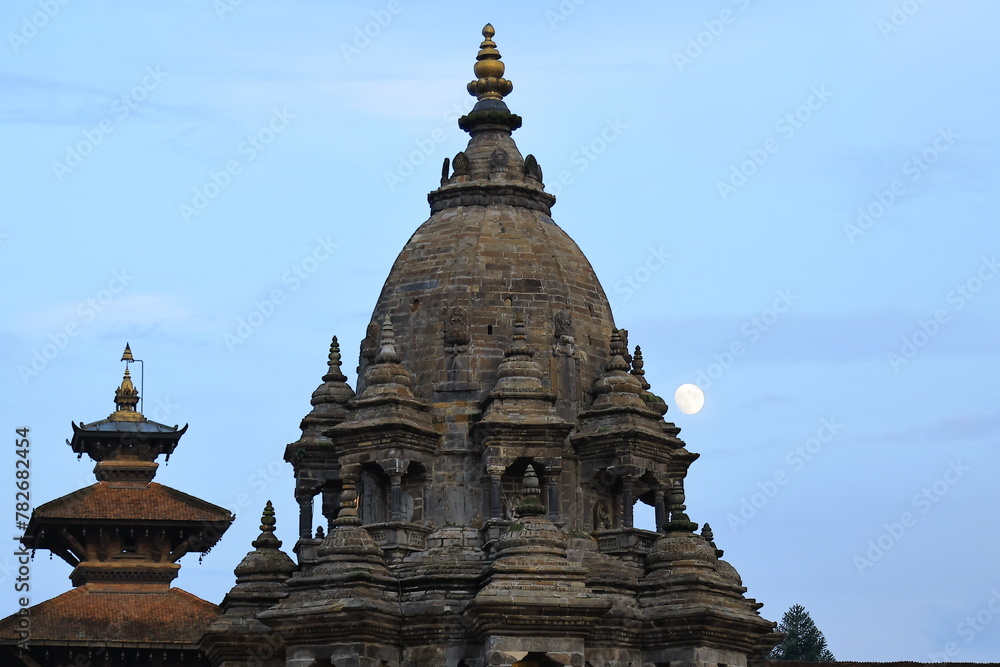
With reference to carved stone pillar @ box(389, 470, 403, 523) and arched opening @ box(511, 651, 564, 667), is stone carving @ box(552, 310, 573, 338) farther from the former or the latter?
arched opening @ box(511, 651, 564, 667)

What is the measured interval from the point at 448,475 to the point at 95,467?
2153 centimetres

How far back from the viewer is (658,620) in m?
53.3

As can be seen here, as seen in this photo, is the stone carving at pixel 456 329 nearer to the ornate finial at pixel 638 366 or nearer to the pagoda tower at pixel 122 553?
the ornate finial at pixel 638 366

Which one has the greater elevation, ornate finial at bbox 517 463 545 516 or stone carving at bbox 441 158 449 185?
stone carving at bbox 441 158 449 185

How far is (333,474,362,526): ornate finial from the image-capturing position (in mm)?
52844

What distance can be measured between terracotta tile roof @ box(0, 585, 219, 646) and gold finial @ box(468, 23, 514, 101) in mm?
17076

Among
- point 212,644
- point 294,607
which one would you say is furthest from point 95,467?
point 294,607

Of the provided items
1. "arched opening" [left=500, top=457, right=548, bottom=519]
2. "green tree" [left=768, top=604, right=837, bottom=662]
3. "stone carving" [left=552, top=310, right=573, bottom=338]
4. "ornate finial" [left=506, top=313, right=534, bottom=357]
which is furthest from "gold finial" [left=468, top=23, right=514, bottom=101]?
"green tree" [left=768, top=604, right=837, bottom=662]

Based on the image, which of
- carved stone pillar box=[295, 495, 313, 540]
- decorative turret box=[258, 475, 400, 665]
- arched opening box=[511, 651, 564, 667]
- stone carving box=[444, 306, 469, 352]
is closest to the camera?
arched opening box=[511, 651, 564, 667]

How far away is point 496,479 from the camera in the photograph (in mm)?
53406

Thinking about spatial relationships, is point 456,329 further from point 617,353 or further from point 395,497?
point 395,497

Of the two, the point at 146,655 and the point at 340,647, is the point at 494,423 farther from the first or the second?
the point at 146,655

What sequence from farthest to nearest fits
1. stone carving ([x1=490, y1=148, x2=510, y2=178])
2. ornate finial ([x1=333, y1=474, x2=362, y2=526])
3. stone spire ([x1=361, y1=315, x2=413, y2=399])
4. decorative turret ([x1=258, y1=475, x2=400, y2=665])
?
stone carving ([x1=490, y1=148, x2=510, y2=178]) < stone spire ([x1=361, y1=315, x2=413, y2=399]) < ornate finial ([x1=333, y1=474, x2=362, y2=526]) < decorative turret ([x1=258, y1=475, x2=400, y2=665])

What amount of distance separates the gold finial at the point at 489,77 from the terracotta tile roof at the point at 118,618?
17076mm
